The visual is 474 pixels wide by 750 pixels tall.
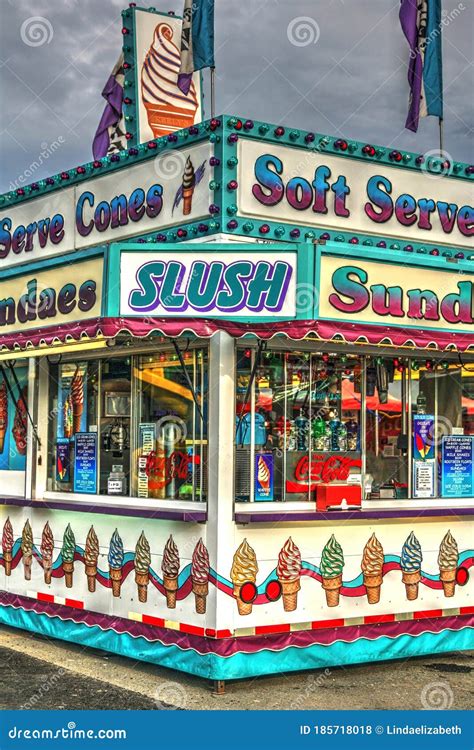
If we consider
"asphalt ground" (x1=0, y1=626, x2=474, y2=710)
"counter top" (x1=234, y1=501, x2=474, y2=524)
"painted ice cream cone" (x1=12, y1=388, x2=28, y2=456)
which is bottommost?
"asphalt ground" (x1=0, y1=626, x2=474, y2=710)

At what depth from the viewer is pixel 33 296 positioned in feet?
34.1

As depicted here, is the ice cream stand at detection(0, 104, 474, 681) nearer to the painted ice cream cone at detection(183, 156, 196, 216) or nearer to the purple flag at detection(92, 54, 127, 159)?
the painted ice cream cone at detection(183, 156, 196, 216)

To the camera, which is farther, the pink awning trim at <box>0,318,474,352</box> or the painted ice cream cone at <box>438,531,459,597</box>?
the painted ice cream cone at <box>438,531,459,597</box>

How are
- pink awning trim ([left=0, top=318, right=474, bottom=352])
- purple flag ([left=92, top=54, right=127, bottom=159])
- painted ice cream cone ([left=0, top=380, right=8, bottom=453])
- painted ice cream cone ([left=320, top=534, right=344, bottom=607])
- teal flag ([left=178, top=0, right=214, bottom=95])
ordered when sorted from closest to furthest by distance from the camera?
pink awning trim ([left=0, top=318, right=474, bottom=352])
painted ice cream cone ([left=320, top=534, right=344, bottom=607])
teal flag ([left=178, top=0, right=214, bottom=95])
painted ice cream cone ([left=0, top=380, right=8, bottom=453])
purple flag ([left=92, top=54, right=127, bottom=159])

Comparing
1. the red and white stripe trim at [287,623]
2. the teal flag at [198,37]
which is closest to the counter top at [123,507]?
the red and white stripe trim at [287,623]

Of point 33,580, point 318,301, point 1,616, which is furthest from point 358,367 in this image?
point 1,616

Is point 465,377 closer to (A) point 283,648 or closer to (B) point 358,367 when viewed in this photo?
(B) point 358,367

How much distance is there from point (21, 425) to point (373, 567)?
4361mm

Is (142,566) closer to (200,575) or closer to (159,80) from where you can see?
(200,575)

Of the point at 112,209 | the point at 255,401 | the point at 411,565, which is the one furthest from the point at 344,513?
the point at 112,209

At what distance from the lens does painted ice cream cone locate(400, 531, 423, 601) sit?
9.66 metres

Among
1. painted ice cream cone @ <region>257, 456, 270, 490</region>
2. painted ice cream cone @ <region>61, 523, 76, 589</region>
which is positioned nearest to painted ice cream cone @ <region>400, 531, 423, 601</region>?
painted ice cream cone @ <region>257, 456, 270, 490</region>

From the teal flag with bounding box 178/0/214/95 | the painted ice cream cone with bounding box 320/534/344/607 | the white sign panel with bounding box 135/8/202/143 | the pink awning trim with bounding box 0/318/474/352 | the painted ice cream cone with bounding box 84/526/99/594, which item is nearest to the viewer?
the pink awning trim with bounding box 0/318/474/352

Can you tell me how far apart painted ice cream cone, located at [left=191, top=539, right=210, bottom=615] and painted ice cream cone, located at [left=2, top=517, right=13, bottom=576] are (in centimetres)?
336
